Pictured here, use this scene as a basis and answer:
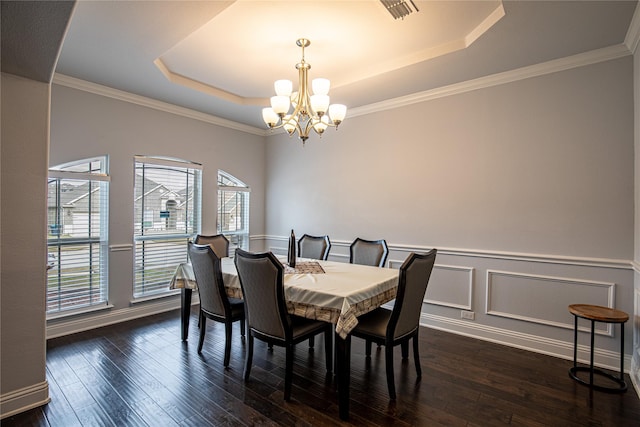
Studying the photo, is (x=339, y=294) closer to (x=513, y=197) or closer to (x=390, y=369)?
(x=390, y=369)

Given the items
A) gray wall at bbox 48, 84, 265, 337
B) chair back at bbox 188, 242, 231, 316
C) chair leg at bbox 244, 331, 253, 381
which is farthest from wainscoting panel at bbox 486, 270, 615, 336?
gray wall at bbox 48, 84, 265, 337

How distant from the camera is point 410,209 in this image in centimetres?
398

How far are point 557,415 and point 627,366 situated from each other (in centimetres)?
117

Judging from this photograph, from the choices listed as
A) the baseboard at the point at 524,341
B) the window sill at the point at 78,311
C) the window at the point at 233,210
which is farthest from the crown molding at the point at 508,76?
the window sill at the point at 78,311

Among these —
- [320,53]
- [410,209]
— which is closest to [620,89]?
[410,209]

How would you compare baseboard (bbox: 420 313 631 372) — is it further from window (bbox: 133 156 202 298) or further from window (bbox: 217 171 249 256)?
window (bbox: 133 156 202 298)

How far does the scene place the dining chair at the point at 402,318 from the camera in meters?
2.21

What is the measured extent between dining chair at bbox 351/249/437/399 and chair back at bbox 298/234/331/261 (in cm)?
146

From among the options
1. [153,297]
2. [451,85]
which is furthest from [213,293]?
[451,85]

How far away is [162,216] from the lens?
4316 millimetres

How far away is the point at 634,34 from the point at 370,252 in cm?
284

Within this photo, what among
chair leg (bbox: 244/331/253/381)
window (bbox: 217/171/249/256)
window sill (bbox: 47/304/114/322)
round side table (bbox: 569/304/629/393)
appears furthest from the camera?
window (bbox: 217/171/249/256)

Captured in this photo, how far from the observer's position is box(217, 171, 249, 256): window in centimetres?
504

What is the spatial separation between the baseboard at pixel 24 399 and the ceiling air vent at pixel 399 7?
3.58 metres
